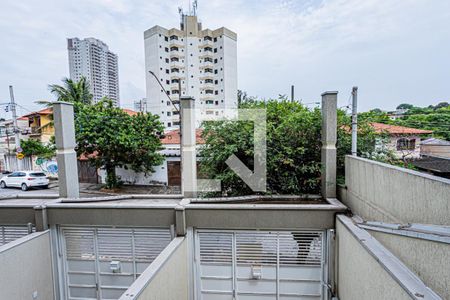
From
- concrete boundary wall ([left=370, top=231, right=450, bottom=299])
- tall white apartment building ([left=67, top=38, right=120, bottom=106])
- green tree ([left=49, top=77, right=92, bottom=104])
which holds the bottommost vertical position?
concrete boundary wall ([left=370, top=231, right=450, bottom=299])

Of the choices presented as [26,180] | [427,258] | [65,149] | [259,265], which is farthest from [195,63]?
[427,258]

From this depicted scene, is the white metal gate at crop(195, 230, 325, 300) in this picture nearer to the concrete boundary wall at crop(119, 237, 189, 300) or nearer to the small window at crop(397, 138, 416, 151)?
the concrete boundary wall at crop(119, 237, 189, 300)

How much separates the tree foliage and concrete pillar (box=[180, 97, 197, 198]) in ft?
2.17

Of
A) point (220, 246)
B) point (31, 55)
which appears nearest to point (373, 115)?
point (220, 246)

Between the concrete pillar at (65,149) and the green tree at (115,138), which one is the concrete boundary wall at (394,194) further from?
the green tree at (115,138)

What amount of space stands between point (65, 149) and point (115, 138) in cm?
639

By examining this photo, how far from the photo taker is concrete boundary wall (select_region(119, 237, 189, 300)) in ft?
9.89

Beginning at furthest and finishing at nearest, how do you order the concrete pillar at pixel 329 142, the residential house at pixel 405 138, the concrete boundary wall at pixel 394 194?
the residential house at pixel 405 138 → the concrete pillar at pixel 329 142 → the concrete boundary wall at pixel 394 194

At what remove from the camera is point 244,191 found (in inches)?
247

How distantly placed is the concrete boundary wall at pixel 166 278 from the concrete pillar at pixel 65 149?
3.35 metres

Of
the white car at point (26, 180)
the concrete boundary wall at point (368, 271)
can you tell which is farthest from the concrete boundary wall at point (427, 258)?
the white car at point (26, 180)

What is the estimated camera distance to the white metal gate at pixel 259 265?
4.95 m

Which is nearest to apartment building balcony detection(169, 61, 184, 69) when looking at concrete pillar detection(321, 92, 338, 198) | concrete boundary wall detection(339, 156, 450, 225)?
concrete pillar detection(321, 92, 338, 198)

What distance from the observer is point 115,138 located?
1198 centimetres
